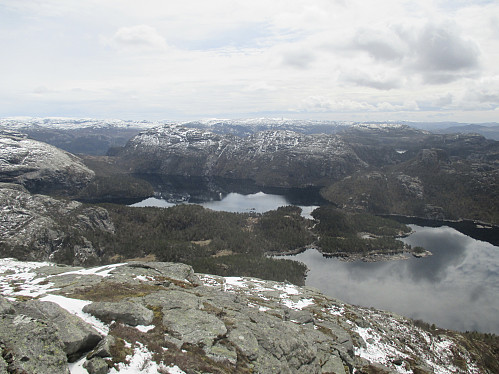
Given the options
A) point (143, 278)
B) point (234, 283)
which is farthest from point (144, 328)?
point (234, 283)

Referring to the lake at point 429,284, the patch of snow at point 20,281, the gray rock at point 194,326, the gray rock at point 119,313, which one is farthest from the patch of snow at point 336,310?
the lake at point 429,284

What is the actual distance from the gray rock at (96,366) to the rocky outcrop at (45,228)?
124481 millimetres

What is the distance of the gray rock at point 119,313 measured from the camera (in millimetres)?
24016

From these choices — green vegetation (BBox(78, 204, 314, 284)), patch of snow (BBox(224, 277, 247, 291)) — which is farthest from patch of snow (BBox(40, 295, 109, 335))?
Answer: green vegetation (BBox(78, 204, 314, 284))

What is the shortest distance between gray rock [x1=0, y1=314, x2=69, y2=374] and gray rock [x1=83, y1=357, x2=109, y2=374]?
128cm

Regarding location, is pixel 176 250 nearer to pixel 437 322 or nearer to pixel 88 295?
pixel 437 322

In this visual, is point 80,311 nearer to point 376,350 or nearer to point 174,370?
point 174,370

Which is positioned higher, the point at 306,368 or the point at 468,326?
the point at 306,368

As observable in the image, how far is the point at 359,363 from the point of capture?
35312 millimetres

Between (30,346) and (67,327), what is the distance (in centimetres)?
360

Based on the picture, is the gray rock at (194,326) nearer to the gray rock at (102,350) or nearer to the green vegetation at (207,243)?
the gray rock at (102,350)

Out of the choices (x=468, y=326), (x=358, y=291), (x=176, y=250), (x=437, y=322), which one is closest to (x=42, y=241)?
(x=176, y=250)

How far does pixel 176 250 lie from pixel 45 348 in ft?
443

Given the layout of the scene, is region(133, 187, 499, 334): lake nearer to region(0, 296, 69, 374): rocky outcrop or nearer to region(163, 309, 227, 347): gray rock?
region(163, 309, 227, 347): gray rock
